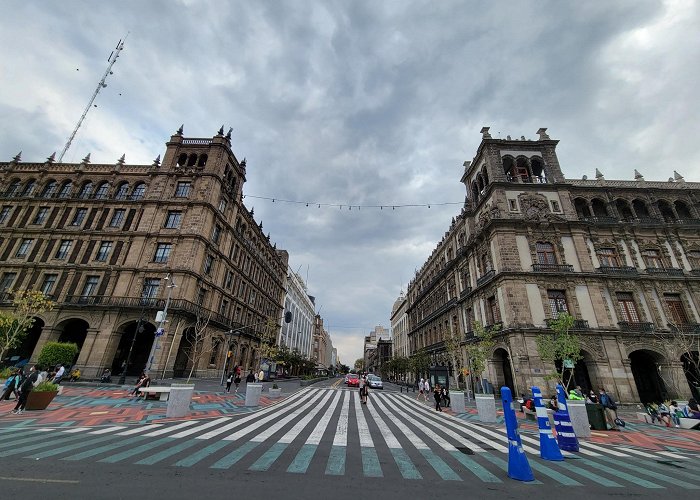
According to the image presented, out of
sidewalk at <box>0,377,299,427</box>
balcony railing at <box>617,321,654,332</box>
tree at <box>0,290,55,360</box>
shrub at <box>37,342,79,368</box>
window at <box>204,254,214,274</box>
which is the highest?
window at <box>204,254,214,274</box>

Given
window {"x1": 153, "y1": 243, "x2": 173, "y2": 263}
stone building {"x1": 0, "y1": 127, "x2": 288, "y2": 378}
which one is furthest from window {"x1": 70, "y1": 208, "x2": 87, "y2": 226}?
window {"x1": 153, "y1": 243, "x2": 173, "y2": 263}

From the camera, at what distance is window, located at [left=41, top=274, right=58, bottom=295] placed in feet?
94.1

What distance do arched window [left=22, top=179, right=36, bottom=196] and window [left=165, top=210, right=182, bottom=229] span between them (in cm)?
1789

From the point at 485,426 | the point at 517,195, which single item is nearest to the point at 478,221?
the point at 517,195

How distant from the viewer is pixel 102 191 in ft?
112

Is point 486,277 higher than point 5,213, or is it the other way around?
point 5,213

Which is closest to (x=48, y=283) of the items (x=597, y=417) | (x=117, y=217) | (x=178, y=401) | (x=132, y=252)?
(x=132, y=252)

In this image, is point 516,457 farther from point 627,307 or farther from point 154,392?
point 627,307

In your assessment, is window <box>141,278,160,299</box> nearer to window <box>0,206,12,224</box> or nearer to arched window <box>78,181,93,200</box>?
arched window <box>78,181,93,200</box>

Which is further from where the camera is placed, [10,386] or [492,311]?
[492,311]

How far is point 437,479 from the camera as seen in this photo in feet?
19.2

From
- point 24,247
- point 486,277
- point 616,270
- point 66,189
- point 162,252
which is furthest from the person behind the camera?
point 66,189

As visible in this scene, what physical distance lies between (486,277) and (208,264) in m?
29.1

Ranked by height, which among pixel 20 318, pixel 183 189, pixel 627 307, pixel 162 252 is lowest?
pixel 20 318
